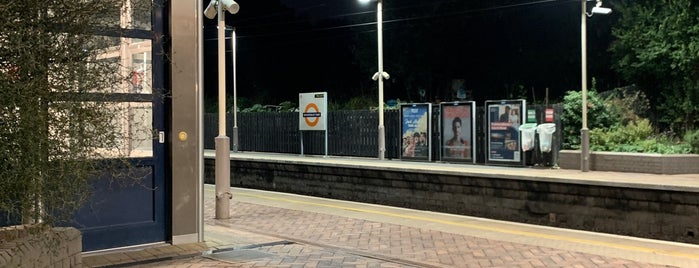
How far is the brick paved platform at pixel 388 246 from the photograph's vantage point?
7582 millimetres

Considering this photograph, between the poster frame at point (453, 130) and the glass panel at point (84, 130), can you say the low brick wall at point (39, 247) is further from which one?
the poster frame at point (453, 130)

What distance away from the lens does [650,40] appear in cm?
2414

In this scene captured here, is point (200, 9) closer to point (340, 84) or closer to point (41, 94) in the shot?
point (41, 94)

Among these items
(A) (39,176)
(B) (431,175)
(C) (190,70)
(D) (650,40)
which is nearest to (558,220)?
(B) (431,175)

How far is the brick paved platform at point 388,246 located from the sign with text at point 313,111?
9.00 m

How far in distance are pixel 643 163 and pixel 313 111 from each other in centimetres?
1077

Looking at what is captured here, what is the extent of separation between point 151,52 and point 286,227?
12.5 feet

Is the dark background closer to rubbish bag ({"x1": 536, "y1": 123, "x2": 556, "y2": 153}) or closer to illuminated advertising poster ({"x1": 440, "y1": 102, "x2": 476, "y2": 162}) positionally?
illuminated advertising poster ({"x1": 440, "y1": 102, "x2": 476, "y2": 162})

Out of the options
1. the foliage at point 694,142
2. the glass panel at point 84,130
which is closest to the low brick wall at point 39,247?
the glass panel at point 84,130

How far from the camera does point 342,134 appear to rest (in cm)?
2131

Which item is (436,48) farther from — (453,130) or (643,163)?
(643,163)

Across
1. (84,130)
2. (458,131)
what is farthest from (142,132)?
(458,131)

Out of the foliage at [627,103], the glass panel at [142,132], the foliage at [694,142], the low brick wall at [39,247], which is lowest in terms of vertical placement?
the low brick wall at [39,247]

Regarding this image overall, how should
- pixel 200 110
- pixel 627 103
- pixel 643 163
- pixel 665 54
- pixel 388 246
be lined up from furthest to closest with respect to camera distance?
pixel 665 54, pixel 627 103, pixel 643 163, pixel 388 246, pixel 200 110
